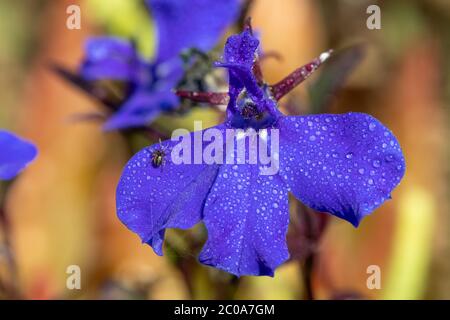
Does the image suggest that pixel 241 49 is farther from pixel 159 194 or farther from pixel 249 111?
pixel 159 194

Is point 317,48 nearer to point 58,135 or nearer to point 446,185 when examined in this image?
point 446,185

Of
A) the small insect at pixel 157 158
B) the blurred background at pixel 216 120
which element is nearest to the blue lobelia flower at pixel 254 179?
the small insect at pixel 157 158

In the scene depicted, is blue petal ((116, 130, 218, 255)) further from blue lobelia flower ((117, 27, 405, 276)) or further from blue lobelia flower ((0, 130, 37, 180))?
blue lobelia flower ((0, 130, 37, 180))

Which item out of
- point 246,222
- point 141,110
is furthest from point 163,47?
point 246,222

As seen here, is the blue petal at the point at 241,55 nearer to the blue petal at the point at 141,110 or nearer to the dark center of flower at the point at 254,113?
the dark center of flower at the point at 254,113

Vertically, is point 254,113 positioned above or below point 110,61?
below
